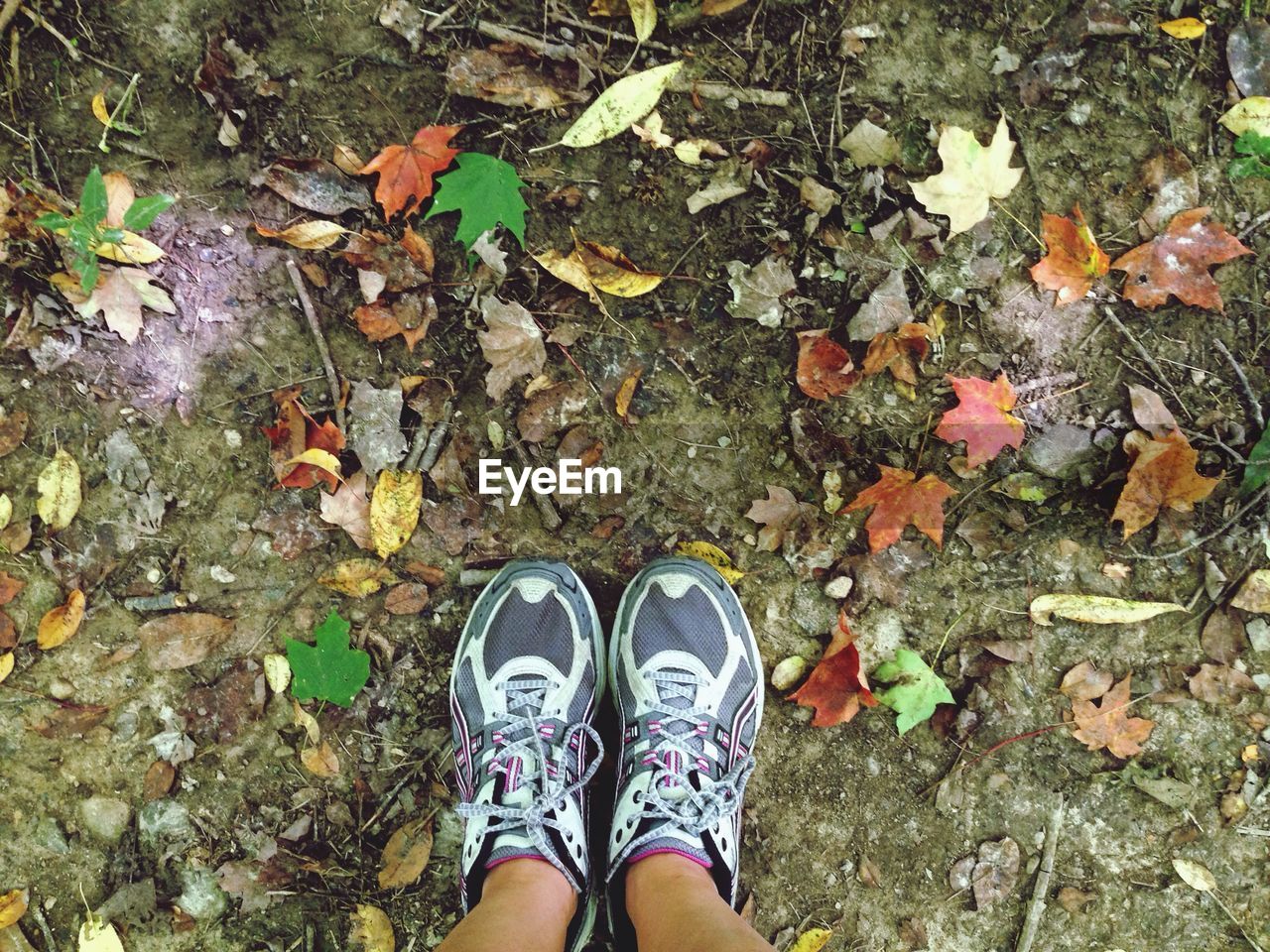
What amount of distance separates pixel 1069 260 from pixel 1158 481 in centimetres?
68

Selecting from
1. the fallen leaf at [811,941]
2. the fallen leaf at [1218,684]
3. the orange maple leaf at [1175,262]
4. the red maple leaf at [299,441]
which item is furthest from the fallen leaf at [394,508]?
the fallen leaf at [1218,684]

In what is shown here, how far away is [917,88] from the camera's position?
7.14ft

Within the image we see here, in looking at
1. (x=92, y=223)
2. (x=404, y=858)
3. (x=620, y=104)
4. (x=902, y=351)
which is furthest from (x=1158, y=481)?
(x=92, y=223)

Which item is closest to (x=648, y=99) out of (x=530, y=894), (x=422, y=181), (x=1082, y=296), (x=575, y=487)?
(x=422, y=181)

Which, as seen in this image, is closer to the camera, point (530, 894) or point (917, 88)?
point (530, 894)

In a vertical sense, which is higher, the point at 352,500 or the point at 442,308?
the point at 442,308

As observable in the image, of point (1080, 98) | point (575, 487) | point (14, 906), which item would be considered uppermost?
point (1080, 98)

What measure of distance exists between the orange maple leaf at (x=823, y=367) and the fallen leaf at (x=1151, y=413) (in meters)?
0.80

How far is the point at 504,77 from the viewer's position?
2.14 m

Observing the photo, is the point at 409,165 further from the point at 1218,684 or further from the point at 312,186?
the point at 1218,684

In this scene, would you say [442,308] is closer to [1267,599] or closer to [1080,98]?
[1080,98]

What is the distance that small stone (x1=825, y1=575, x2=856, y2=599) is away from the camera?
2.19m

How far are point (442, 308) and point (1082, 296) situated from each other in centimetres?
186

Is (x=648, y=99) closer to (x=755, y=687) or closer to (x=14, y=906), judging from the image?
(x=755, y=687)
